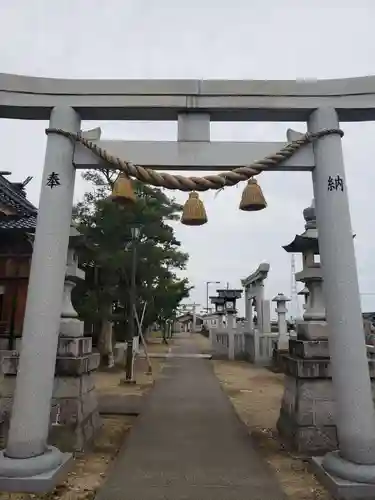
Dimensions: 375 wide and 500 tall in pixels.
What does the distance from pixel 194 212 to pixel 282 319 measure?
1506cm

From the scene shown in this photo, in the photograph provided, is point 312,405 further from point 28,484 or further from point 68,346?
point 28,484

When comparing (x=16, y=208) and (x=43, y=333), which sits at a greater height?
(x=16, y=208)

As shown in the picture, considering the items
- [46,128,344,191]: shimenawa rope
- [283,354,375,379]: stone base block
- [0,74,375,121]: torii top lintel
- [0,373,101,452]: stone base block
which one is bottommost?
[0,373,101,452]: stone base block

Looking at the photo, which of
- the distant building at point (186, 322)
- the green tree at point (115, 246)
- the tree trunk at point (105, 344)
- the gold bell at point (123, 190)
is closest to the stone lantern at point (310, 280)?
the gold bell at point (123, 190)

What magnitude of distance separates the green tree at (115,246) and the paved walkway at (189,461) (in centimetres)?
644

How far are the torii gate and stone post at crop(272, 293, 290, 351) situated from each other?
44.1ft

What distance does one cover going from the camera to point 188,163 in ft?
15.1

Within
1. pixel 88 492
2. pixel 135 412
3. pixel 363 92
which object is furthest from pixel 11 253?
pixel 363 92

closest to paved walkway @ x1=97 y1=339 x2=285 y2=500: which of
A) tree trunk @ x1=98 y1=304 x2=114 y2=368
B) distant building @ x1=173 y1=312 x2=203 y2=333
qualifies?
tree trunk @ x1=98 y1=304 x2=114 y2=368

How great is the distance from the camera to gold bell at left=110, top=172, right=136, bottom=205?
14.6ft

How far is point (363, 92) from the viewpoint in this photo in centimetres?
462

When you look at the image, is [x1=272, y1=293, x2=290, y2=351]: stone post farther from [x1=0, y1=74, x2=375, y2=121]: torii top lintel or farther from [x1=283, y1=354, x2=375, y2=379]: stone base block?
[x1=0, y1=74, x2=375, y2=121]: torii top lintel

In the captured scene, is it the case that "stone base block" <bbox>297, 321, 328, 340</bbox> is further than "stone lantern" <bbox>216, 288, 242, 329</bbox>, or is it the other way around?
"stone lantern" <bbox>216, 288, 242, 329</bbox>

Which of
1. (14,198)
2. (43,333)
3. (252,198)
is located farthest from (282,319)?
(43,333)
